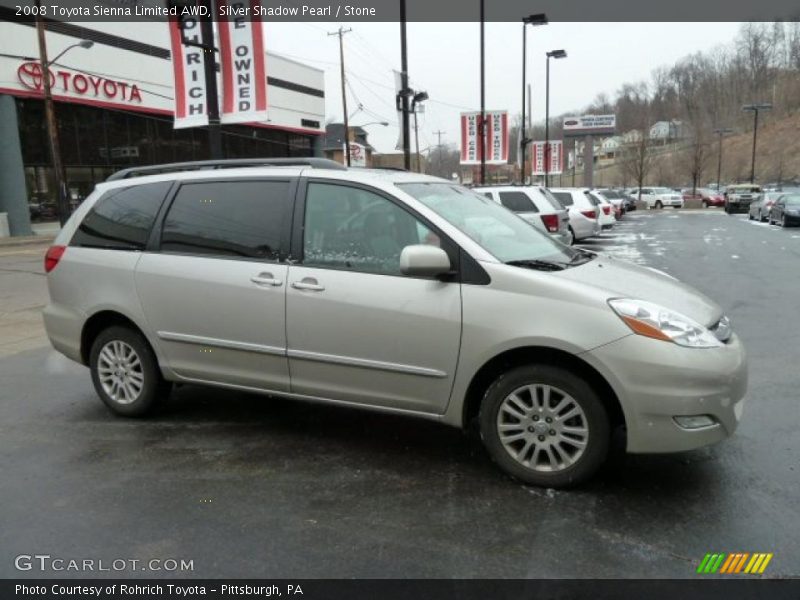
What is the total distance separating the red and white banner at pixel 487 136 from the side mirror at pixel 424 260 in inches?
800

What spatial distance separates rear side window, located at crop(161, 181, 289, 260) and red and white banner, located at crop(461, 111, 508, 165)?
1954 centimetres

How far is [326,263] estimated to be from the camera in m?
4.03

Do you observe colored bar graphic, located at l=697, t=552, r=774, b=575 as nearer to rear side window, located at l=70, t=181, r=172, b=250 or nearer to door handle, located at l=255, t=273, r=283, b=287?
door handle, located at l=255, t=273, r=283, b=287

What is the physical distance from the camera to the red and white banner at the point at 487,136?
23578mm

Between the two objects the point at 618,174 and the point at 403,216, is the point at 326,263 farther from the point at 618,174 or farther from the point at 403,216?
the point at 618,174

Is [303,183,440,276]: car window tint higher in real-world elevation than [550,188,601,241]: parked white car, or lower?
higher

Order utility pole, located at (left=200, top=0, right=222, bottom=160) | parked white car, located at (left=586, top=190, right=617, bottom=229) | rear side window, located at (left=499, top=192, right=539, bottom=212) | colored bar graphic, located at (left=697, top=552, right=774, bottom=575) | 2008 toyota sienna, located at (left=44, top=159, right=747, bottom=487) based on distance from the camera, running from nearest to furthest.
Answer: colored bar graphic, located at (left=697, top=552, right=774, bottom=575), 2008 toyota sienna, located at (left=44, top=159, right=747, bottom=487), utility pole, located at (left=200, top=0, right=222, bottom=160), rear side window, located at (left=499, top=192, right=539, bottom=212), parked white car, located at (left=586, top=190, right=617, bottom=229)

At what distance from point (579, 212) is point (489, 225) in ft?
48.3

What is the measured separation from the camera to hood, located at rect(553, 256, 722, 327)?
11.6 feet

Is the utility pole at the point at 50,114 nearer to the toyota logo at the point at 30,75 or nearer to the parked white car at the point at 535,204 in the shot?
the toyota logo at the point at 30,75

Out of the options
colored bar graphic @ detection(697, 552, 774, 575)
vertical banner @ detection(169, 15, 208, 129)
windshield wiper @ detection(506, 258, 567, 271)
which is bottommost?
colored bar graphic @ detection(697, 552, 774, 575)

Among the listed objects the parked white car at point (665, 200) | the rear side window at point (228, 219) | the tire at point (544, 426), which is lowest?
the parked white car at point (665, 200)

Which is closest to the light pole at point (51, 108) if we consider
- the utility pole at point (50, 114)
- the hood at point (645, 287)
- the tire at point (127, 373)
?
the utility pole at point (50, 114)

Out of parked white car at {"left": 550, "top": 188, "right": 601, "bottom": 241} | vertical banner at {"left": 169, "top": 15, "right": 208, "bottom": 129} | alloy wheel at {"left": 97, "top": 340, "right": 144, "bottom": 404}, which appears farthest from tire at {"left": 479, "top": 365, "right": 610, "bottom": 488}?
parked white car at {"left": 550, "top": 188, "right": 601, "bottom": 241}
